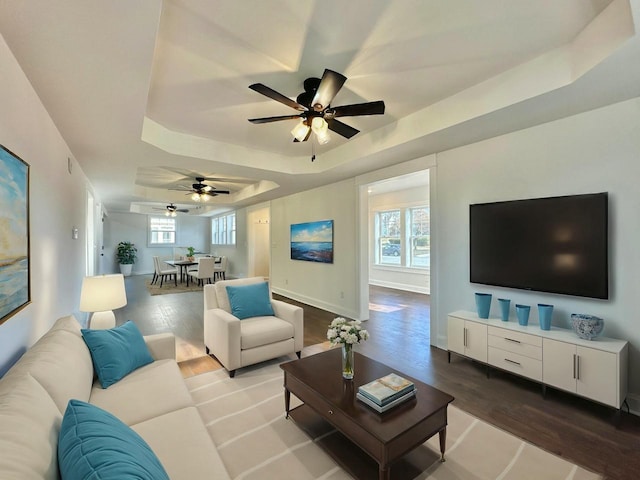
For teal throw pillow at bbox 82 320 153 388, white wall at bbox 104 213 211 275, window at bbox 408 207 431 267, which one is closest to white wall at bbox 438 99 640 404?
teal throw pillow at bbox 82 320 153 388

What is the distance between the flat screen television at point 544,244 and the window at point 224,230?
8.12m

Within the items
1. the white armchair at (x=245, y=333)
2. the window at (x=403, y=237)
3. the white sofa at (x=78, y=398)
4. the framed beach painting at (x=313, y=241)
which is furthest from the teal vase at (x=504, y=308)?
the window at (x=403, y=237)

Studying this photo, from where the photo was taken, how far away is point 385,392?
170 cm

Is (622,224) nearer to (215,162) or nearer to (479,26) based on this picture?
(479,26)

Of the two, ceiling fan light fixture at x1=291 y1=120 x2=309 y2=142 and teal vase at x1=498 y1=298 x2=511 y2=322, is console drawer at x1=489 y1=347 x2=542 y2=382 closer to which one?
teal vase at x1=498 y1=298 x2=511 y2=322

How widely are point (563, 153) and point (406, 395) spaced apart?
2.57 metres

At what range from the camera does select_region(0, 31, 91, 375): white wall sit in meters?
1.57

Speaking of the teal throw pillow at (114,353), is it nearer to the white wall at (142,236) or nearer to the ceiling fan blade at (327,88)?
the ceiling fan blade at (327,88)

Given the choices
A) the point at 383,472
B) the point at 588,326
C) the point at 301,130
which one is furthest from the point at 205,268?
the point at 588,326

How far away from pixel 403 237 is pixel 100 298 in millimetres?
6790

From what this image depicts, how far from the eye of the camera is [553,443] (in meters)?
1.96

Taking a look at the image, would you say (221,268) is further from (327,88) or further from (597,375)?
(597,375)

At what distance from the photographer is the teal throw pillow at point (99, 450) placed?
787mm

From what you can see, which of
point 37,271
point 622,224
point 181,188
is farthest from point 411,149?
point 181,188
